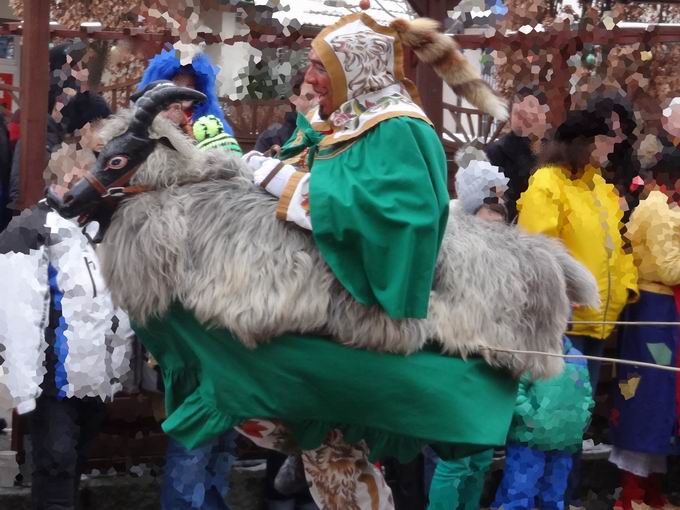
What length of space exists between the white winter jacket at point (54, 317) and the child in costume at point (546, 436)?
1.80 meters

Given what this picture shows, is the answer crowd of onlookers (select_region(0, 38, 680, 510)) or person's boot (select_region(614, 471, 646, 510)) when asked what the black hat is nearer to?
crowd of onlookers (select_region(0, 38, 680, 510))

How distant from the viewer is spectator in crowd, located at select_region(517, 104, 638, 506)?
613 cm

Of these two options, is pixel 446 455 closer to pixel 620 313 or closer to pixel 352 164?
pixel 352 164

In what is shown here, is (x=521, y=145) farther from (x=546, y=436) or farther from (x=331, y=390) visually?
(x=331, y=390)

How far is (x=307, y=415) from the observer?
393cm

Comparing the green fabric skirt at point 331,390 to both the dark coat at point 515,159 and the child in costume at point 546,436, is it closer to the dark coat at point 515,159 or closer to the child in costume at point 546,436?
the child in costume at point 546,436

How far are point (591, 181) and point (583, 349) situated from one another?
2.79 feet

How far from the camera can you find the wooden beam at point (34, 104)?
19.4ft

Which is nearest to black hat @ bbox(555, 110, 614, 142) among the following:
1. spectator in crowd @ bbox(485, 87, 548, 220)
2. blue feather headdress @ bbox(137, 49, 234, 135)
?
spectator in crowd @ bbox(485, 87, 548, 220)

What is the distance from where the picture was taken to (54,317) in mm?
5328

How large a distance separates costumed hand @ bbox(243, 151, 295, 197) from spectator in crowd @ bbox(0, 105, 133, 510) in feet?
4.69

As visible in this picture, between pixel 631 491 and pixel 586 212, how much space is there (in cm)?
164

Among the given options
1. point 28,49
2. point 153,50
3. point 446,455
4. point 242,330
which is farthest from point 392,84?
point 153,50

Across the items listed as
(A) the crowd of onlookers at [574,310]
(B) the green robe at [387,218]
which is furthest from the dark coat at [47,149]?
(B) the green robe at [387,218]
